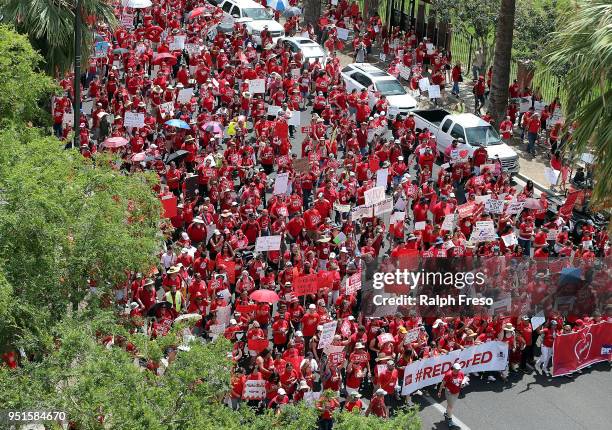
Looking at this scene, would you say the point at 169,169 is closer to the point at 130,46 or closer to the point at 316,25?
the point at 130,46

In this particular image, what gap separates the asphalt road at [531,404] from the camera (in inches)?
797

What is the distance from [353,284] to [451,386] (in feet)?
10.7

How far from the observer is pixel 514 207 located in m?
26.7

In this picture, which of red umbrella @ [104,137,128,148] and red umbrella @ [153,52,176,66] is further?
red umbrella @ [153,52,176,66]

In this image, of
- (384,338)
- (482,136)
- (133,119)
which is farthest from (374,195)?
(133,119)

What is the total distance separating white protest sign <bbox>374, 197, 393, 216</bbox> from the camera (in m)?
25.6

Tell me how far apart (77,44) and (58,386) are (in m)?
11.5

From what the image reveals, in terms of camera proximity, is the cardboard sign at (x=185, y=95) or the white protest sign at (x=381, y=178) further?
the cardboard sign at (x=185, y=95)

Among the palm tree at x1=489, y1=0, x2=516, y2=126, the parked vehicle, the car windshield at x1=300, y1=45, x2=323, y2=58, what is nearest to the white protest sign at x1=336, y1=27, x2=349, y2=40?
the car windshield at x1=300, y1=45, x2=323, y2=58

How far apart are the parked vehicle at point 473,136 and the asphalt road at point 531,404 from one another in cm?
938

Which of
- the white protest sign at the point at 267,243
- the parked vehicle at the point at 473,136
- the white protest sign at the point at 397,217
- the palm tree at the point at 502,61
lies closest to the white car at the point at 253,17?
the palm tree at the point at 502,61

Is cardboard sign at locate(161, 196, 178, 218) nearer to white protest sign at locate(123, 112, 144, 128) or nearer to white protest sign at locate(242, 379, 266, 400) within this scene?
white protest sign at locate(123, 112, 144, 128)

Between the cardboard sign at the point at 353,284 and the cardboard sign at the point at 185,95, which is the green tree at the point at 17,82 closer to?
the cardboard sign at the point at 353,284

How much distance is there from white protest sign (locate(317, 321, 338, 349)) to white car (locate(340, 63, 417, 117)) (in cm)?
1433
